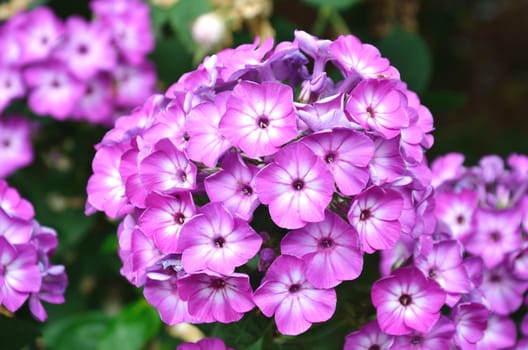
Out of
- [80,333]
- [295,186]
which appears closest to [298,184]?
[295,186]

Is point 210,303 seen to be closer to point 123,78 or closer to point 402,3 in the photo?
point 123,78

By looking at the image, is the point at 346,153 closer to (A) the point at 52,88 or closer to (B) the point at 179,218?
(B) the point at 179,218

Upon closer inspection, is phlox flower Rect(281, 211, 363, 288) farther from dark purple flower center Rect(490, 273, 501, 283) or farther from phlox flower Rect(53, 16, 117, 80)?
phlox flower Rect(53, 16, 117, 80)

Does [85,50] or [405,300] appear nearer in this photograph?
[405,300]

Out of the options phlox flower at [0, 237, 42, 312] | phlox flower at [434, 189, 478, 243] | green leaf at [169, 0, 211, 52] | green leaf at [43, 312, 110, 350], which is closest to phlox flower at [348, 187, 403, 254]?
phlox flower at [434, 189, 478, 243]

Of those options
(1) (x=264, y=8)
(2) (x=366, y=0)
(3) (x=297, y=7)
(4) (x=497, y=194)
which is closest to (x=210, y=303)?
(4) (x=497, y=194)

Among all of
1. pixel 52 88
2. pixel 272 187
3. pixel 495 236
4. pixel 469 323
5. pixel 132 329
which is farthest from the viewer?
pixel 52 88

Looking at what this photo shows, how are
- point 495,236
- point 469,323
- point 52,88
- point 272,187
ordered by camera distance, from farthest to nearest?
1. point 52,88
2. point 495,236
3. point 469,323
4. point 272,187
